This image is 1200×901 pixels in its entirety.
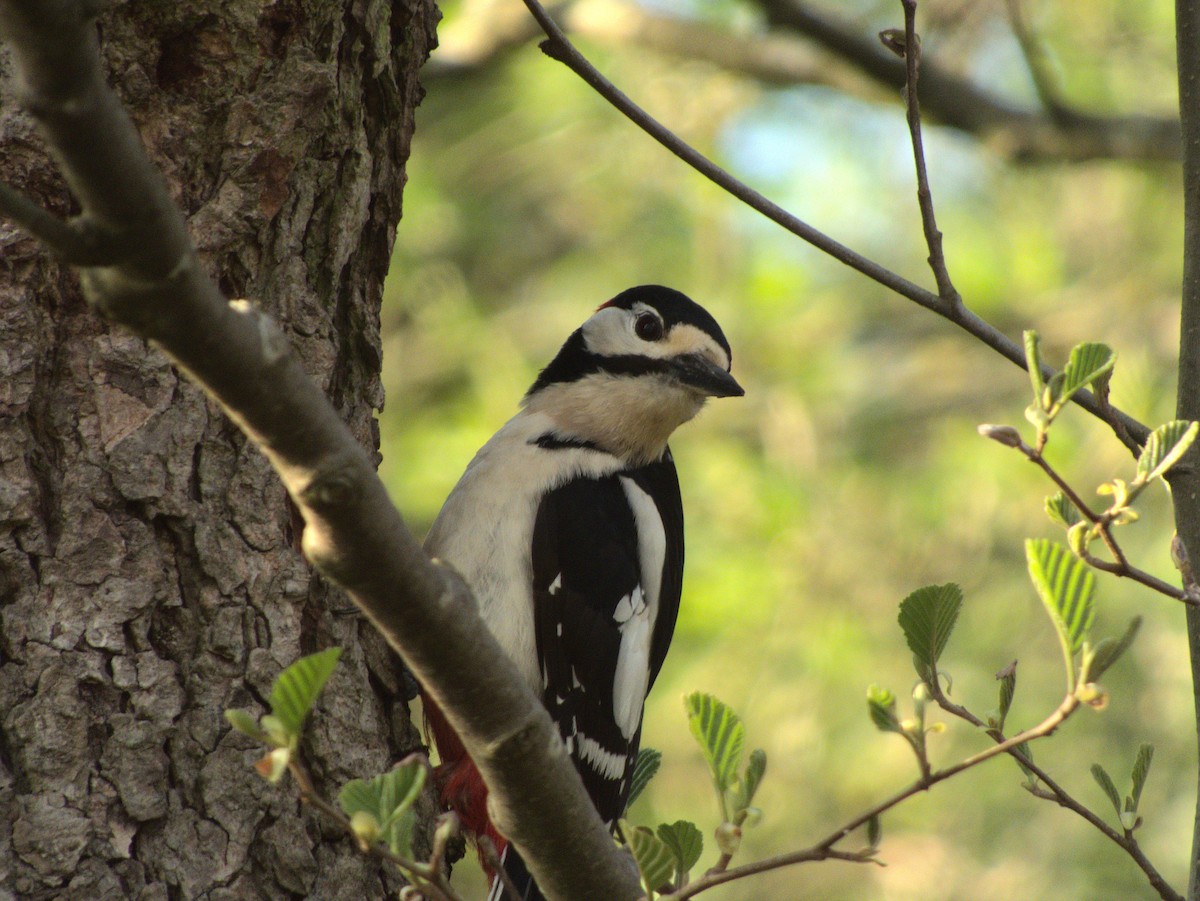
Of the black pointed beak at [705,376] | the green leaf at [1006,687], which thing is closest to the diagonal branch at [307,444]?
the green leaf at [1006,687]

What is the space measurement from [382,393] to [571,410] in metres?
0.74

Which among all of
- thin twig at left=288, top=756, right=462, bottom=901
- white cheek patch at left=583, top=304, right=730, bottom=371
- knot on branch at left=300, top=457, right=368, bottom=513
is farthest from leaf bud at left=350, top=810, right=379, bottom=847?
white cheek patch at left=583, top=304, right=730, bottom=371

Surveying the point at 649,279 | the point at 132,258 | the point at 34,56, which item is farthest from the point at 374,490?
the point at 649,279

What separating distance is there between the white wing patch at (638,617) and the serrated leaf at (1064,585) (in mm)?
1687

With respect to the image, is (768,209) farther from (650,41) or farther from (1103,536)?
(650,41)

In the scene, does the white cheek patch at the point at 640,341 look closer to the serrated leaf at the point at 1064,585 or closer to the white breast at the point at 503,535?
the white breast at the point at 503,535

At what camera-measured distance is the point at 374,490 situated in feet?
3.73

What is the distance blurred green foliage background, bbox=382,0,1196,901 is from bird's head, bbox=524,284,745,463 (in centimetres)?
196

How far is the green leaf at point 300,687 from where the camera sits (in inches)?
45.1

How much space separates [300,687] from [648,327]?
2111 mm

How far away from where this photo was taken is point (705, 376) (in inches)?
118

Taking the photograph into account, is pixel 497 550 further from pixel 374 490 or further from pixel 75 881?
pixel 374 490

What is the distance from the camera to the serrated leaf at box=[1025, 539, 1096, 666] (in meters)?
1.16

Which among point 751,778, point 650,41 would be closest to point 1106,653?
point 751,778
